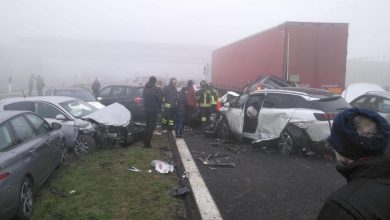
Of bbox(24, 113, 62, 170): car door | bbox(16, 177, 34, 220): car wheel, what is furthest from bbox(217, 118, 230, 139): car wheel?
bbox(16, 177, 34, 220): car wheel

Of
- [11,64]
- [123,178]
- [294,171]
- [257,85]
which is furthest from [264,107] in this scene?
[11,64]

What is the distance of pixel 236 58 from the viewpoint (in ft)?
69.2

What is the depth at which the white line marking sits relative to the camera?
5.46 m

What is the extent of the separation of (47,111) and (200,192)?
4966mm

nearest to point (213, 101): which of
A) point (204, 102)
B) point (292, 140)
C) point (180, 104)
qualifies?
point (204, 102)

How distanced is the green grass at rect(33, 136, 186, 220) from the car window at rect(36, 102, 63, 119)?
1.50 m

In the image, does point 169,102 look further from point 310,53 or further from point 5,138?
point 5,138

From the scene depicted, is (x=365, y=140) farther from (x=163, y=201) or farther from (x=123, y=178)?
(x=123, y=178)

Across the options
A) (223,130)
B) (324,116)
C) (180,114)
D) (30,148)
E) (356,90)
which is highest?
(356,90)

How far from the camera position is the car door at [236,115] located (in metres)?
10.8

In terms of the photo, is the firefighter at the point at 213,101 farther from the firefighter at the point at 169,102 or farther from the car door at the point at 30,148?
the car door at the point at 30,148

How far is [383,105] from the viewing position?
1063 cm

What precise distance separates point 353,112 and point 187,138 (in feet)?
32.7

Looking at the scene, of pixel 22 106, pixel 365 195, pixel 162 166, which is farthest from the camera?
pixel 22 106
